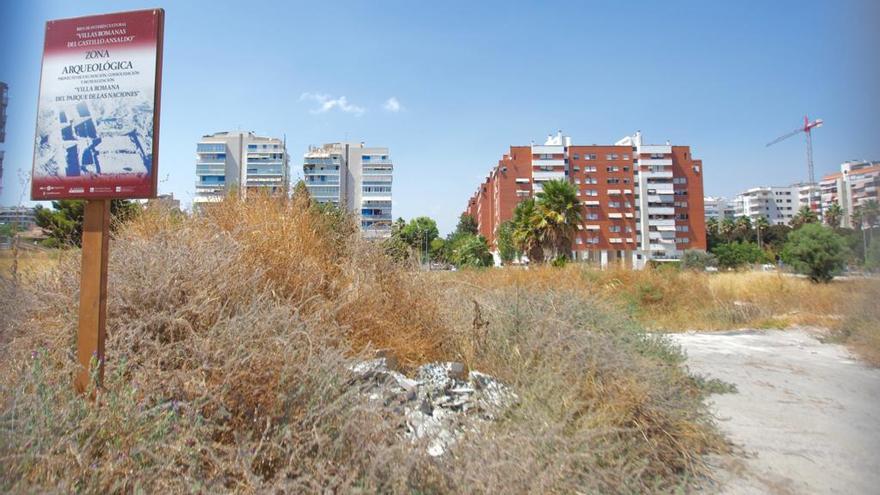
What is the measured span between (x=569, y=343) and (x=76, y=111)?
384cm

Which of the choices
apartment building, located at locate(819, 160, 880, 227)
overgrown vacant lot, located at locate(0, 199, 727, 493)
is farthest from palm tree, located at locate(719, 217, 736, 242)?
apartment building, located at locate(819, 160, 880, 227)

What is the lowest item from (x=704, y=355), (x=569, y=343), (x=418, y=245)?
(x=704, y=355)

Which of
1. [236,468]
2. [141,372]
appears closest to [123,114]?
[141,372]

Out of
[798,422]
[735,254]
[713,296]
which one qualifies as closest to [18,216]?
[798,422]

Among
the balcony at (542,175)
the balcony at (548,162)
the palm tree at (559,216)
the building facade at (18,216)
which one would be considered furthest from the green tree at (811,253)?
the balcony at (548,162)

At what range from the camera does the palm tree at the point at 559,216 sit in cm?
3397

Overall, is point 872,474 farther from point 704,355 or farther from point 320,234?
point 704,355

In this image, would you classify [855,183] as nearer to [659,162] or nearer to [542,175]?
[542,175]

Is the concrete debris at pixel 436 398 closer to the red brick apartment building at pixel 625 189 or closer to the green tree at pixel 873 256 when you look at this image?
the green tree at pixel 873 256

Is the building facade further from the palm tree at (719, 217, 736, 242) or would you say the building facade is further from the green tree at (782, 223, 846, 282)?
the palm tree at (719, 217, 736, 242)

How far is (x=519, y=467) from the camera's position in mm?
2178

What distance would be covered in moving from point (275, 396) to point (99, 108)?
212cm

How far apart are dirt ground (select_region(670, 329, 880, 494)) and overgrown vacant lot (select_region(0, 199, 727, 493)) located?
40 cm

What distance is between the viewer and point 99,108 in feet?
8.95
